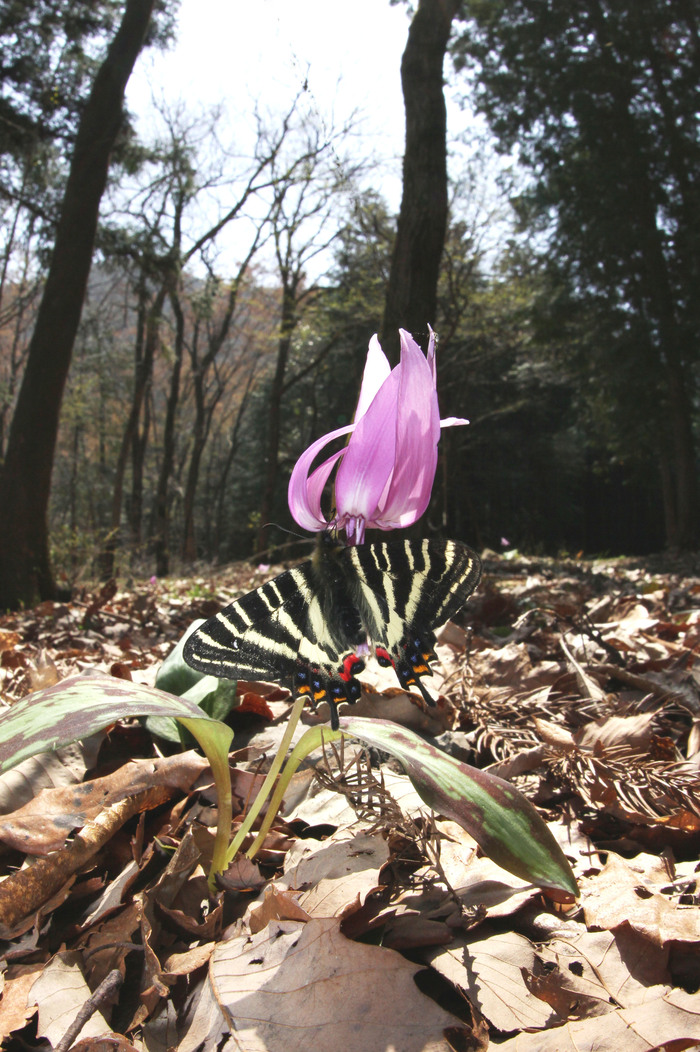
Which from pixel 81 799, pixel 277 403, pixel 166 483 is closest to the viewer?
pixel 81 799

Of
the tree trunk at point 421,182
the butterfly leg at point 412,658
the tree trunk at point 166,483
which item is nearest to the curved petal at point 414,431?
the butterfly leg at point 412,658

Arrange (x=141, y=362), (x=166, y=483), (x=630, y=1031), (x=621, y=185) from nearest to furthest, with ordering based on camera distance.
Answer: (x=630, y=1031) → (x=621, y=185) → (x=166, y=483) → (x=141, y=362)

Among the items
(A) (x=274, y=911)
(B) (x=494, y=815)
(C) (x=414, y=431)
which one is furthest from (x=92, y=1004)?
(C) (x=414, y=431)

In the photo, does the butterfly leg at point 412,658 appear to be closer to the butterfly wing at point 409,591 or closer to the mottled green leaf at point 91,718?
the butterfly wing at point 409,591

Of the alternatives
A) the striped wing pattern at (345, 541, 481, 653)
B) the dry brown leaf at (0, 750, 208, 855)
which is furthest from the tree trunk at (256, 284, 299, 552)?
the striped wing pattern at (345, 541, 481, 653)

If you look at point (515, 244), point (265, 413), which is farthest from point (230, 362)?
point (515, 244)

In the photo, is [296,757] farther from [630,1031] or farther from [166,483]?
[166,483]
